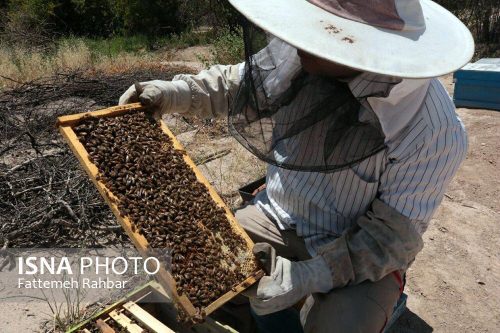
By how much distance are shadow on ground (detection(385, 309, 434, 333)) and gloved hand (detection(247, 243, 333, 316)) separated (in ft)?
3.78

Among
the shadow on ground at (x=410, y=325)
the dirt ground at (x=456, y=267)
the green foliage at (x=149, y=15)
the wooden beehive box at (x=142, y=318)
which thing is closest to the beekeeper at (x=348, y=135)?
the wooden beehive box at (x=142, y=318)

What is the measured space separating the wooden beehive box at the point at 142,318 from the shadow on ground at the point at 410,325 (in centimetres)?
133

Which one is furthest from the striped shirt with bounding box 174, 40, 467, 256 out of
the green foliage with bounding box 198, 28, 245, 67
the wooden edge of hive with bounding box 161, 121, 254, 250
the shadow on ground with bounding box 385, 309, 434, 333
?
the green foliage with bounding box 198, 28, 245, 67

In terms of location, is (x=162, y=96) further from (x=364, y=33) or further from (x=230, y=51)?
Result: (x=230, y=51)

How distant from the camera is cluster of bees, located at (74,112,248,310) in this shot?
208 cm

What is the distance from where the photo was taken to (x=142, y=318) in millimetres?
2295

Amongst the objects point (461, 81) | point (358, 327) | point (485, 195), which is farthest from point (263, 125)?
point (461, 81)

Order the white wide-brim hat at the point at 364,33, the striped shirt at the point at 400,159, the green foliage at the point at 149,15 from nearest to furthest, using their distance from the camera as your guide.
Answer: the white wide-brim hat at the point at 364,33
the striped shirt at the point at 400,159
the green foliage at the point at 149,15

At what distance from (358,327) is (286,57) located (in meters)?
1.30

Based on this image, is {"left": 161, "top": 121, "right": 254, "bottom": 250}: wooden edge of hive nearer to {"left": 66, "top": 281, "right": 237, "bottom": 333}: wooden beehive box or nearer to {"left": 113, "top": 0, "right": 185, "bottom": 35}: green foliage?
{"left": 66, "top": 281, "right": 237, "bottom": 333}: wooden beehive box

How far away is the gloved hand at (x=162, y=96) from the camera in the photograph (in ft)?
8.31

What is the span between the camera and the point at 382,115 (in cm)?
192

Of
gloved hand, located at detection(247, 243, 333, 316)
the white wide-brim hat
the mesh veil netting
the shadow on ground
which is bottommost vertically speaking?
the shadow on ground

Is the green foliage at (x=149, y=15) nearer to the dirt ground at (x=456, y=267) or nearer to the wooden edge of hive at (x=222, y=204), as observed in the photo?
the dirt ground at (x=456, y=267)
